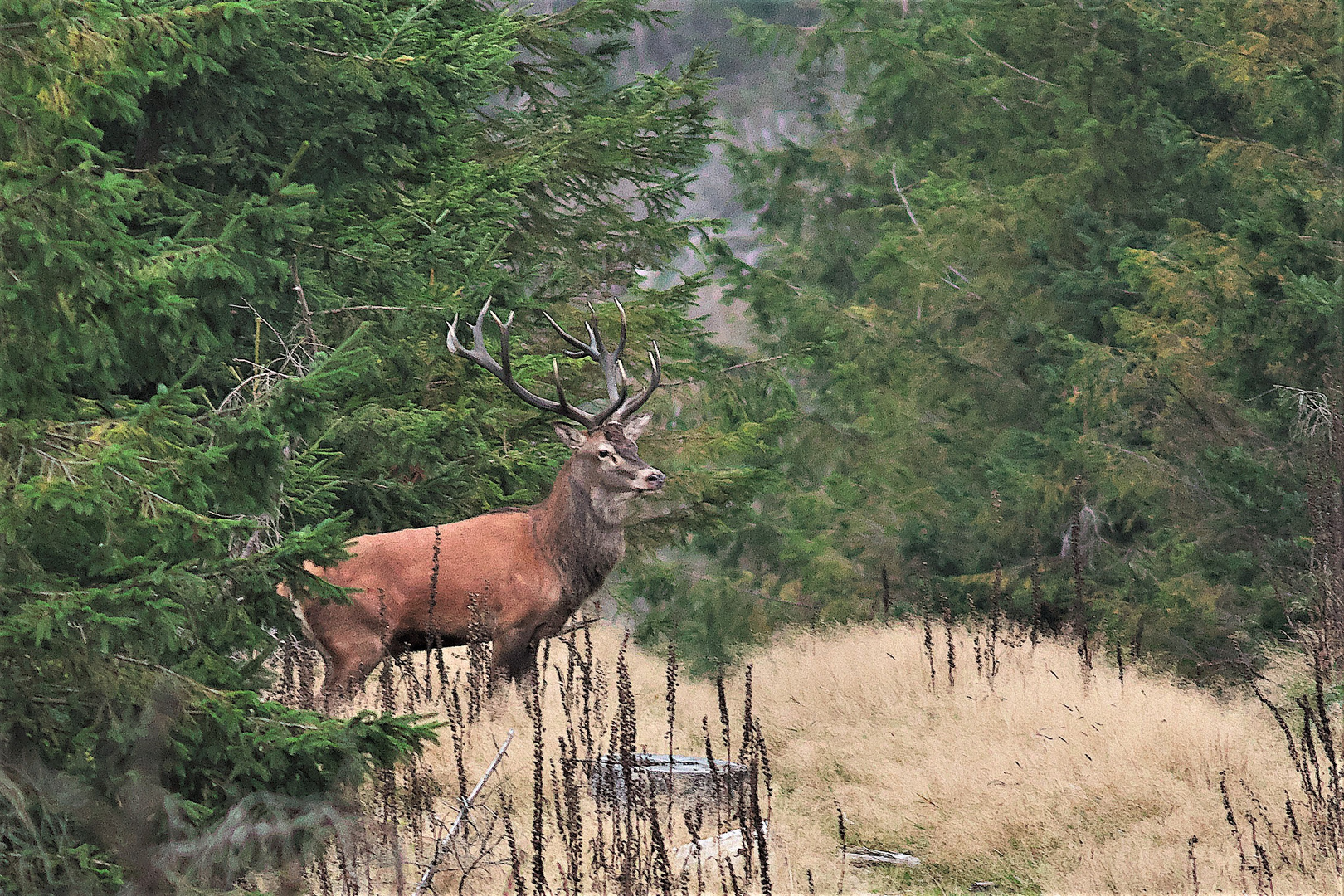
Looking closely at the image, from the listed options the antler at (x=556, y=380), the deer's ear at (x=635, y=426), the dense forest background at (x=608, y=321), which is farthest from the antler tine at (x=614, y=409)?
the dense forest background at (x=608, y=321)

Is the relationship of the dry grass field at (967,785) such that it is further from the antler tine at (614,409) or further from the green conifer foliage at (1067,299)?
the green conifer foliage at (1067,299)

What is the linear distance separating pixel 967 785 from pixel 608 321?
7689 millimetres

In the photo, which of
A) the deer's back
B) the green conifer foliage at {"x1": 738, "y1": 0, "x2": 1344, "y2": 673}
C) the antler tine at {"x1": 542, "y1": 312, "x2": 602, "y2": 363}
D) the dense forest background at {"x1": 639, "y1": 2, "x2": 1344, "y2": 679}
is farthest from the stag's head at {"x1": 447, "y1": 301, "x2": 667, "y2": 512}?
the green conifer foliage at {"x1": 738, "y1": 0, "x2": 1344, "y2": 673}

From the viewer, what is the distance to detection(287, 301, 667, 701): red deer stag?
9344mm

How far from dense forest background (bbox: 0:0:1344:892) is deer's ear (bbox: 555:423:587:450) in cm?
88

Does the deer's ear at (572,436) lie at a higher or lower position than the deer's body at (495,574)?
higher

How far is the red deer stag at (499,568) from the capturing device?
934 centimetres

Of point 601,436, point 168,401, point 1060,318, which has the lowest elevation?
point 168,401

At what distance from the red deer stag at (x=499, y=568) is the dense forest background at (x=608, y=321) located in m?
0.52

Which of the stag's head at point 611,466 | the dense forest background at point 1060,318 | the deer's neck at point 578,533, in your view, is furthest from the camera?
the dense forest background at point 1060,318

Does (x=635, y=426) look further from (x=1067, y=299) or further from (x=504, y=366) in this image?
(x=1067, y=299)

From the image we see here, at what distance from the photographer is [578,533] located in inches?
393

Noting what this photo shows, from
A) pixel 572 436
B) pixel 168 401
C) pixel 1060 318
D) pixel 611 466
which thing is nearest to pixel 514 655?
pixel 611 466

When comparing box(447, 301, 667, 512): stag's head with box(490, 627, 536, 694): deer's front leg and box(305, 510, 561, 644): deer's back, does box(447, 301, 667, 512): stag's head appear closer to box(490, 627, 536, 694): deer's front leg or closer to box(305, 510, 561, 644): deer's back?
box(305, 510, 561, 644): deer's back
